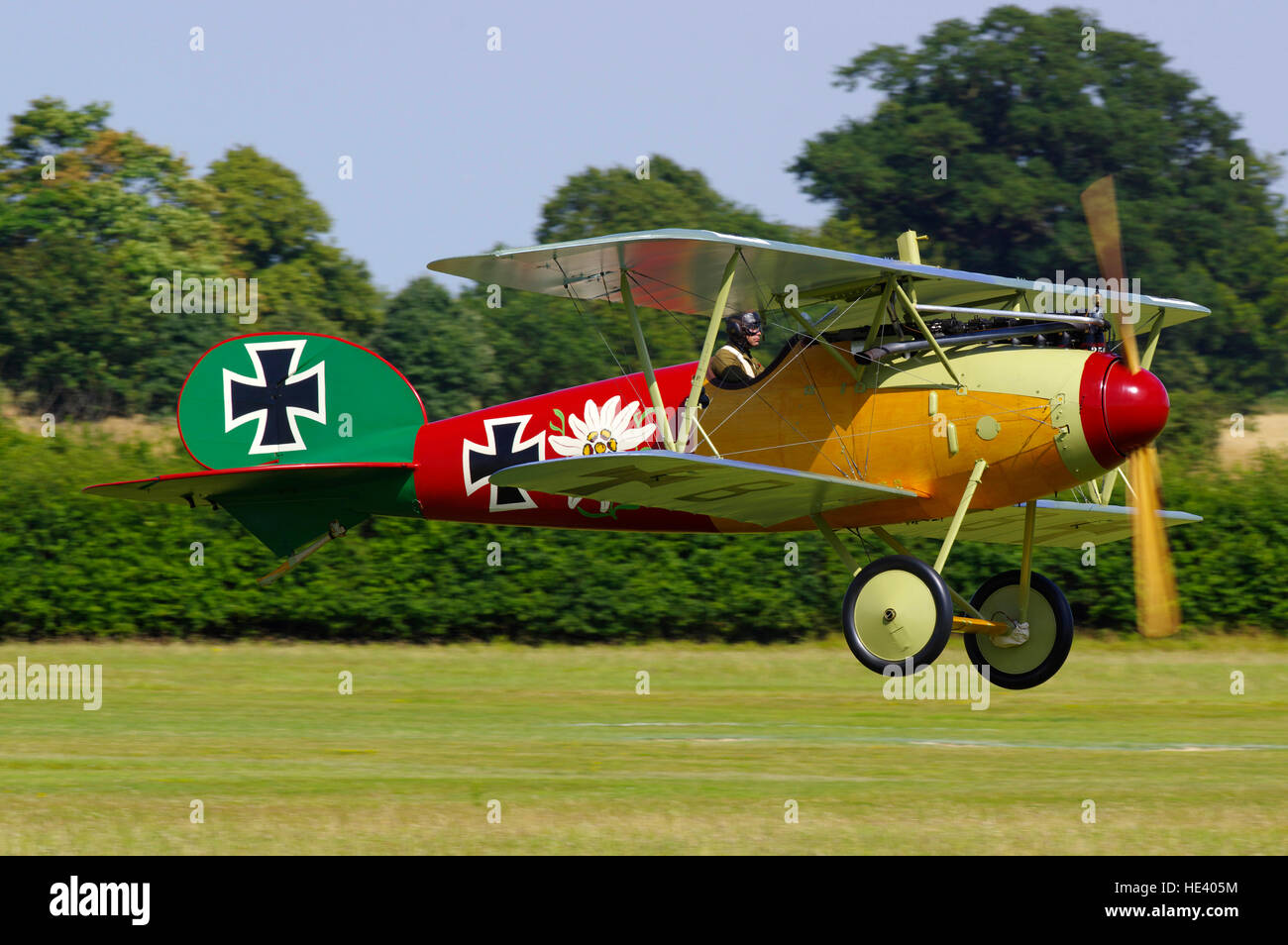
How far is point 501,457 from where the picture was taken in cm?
1195

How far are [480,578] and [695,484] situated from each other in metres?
9.40

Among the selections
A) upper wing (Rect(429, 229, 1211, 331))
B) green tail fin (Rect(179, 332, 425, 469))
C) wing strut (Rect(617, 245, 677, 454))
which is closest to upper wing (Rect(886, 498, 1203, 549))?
upper wing (Rect(429, 229, 1211, 331))

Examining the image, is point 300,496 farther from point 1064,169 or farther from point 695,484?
point 1064,169

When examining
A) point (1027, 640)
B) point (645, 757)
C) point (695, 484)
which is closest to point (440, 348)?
point (645, 757)

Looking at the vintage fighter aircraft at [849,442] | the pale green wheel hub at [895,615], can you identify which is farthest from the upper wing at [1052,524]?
the pale green wheel hub at [895,615]

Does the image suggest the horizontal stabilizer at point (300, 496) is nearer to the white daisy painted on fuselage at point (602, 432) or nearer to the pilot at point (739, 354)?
the white daisy painted on fuselage at point (602, 432)

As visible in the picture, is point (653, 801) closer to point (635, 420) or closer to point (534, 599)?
point (635, 420)

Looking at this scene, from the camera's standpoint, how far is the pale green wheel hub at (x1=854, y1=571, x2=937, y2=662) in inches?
385

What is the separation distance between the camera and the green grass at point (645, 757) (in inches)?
323

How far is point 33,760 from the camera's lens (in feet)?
35.3

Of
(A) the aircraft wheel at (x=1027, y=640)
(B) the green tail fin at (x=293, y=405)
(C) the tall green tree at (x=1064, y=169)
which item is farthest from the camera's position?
(C) the tall green tree at (x=1064, y=169)

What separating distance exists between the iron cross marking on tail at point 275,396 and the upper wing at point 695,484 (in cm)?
334

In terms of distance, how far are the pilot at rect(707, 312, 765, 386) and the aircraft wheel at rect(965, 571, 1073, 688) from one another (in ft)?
7.89
